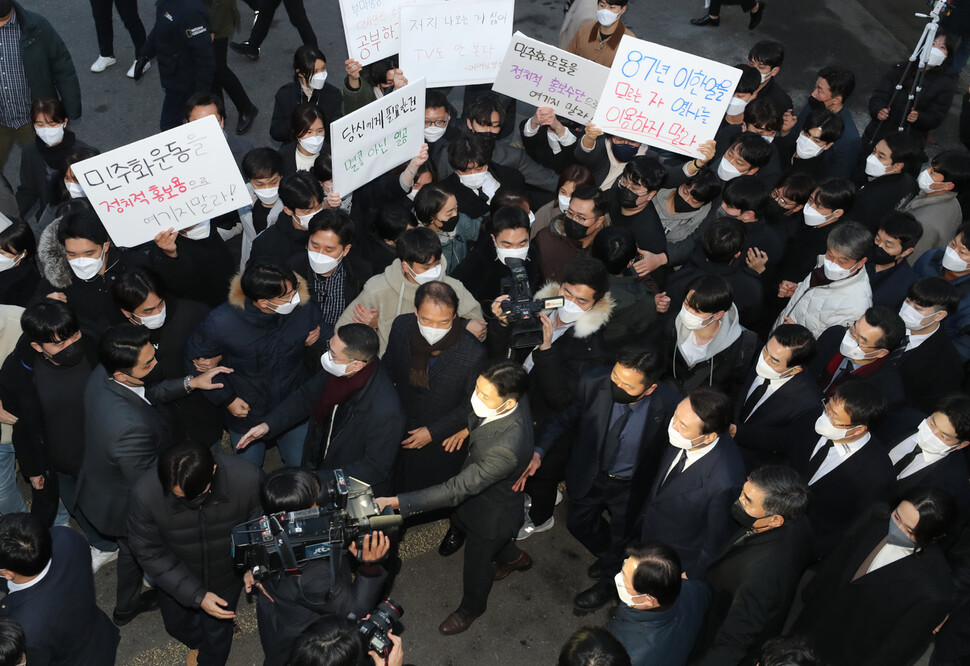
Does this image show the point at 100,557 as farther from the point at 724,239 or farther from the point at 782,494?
the point at 724,239

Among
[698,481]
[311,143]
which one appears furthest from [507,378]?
[311,143]

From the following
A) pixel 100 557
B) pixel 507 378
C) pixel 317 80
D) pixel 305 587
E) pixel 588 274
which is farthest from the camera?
pixel 317 80

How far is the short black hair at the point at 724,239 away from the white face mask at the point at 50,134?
433 cm

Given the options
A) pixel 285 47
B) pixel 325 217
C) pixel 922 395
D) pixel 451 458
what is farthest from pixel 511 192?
pixel 285 47

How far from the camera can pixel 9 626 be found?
10.6ft

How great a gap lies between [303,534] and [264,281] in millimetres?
1495

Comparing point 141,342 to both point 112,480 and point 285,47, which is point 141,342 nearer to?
point 112,480

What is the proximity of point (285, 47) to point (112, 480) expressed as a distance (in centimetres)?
758

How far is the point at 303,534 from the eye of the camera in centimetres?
351

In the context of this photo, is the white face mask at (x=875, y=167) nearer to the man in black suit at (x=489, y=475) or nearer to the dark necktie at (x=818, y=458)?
the dark necktie at (x=818, y=458)

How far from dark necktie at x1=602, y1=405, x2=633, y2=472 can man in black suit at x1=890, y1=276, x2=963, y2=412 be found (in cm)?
168

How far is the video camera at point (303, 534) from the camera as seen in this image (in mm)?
3504

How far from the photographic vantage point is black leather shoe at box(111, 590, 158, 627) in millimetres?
4930

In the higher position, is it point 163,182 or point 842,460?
point 163,182
